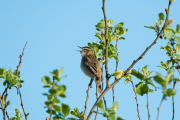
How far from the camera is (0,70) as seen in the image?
9.42 feet

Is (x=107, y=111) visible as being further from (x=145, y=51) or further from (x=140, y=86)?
(x=145, y=51)

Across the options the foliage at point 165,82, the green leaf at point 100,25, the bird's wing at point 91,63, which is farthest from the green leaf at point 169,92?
the bird's wing at point 91,63

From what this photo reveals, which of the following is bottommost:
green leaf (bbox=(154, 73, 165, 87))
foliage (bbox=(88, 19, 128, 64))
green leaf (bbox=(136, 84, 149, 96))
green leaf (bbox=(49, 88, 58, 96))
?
green leaf (bbox=(49, 88, 58, 96))

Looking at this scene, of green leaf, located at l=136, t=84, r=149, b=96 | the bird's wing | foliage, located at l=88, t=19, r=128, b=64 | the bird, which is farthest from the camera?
the bird's wing

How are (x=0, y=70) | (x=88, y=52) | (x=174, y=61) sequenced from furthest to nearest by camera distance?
1. (x=88, y=52)
2. (x=174, y=61)
3. (x=0, y=70)

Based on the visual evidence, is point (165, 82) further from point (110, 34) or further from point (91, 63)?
point (91, 63)

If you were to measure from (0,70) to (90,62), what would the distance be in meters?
4.65

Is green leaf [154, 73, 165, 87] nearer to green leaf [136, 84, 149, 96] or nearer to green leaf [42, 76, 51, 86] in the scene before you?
green leaf [42, 76, 51, 86]

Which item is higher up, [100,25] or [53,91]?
[100,25]

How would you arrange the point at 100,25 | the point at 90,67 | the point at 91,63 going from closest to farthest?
the point at 100,25
the point at 90,67
the point at 91,63

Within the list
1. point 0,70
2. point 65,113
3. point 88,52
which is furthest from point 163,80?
point 88,52

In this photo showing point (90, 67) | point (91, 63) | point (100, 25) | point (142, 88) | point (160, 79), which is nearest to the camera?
point (160, 79)

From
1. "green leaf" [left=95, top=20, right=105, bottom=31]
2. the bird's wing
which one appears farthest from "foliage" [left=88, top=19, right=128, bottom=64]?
the bird's wing

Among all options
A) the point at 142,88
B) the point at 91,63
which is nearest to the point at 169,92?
the point at 142,88
